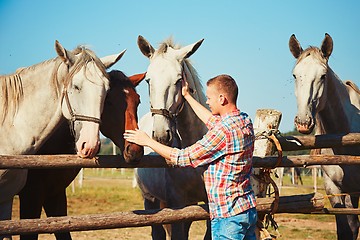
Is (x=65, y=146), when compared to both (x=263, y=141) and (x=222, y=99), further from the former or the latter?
(x=222, y=99)

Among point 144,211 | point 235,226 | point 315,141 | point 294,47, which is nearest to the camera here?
point 235,226

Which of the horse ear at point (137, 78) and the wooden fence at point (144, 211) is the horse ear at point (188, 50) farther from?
the wooden fence at point (144, 211)

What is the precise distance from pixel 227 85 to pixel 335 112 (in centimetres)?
309

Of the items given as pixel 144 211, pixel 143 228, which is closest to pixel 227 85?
pixel 144 211

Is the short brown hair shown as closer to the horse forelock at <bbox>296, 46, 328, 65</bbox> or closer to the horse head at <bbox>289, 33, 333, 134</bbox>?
the horse head at <bbox>289, 33, 333, 134</bbox>

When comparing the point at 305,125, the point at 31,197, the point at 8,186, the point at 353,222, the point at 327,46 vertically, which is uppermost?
the point at 327,46

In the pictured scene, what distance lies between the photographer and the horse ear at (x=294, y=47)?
19.7 feet

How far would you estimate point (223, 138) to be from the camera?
324 centimetres

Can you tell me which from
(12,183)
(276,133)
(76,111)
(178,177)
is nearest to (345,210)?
(276,133)

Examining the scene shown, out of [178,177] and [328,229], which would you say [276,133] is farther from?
[328,229]

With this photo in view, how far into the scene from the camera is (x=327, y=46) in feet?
19.2

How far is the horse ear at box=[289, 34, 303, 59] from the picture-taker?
600 cm

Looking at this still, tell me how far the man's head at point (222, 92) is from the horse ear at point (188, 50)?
1895 mm

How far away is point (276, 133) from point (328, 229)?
663 cm
